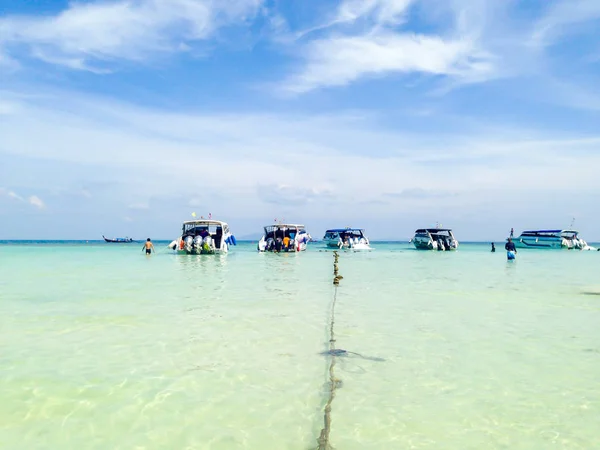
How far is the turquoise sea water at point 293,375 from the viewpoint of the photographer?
4160mm

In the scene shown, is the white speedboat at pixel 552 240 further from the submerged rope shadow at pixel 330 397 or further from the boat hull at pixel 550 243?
the submerged rope shadow at pixel 330 397

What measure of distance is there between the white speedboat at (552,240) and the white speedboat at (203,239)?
146ft

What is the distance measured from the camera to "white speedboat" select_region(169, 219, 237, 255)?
1347 inches

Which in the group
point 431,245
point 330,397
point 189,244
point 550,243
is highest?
point 550,243

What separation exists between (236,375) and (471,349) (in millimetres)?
3664

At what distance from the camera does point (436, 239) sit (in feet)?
167

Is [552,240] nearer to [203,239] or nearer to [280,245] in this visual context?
[280,245]

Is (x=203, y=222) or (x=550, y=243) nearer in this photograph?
(x=203, y=222)

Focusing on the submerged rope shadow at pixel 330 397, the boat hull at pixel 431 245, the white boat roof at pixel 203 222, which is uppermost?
the white boat roof at pixel 203 222

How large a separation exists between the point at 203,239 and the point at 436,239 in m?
27.4

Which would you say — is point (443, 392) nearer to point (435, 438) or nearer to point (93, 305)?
point (435, 438)

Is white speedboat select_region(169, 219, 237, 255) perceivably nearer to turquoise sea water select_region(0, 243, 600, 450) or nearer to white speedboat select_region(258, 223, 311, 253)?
white speedboat select_region(258, 223, 311, 253)

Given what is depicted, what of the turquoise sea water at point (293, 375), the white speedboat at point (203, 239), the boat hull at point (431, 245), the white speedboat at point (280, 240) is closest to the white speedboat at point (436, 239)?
the boat hull at point (431, 245)

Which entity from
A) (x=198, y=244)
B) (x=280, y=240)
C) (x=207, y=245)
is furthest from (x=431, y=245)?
(x=198, y=244)
